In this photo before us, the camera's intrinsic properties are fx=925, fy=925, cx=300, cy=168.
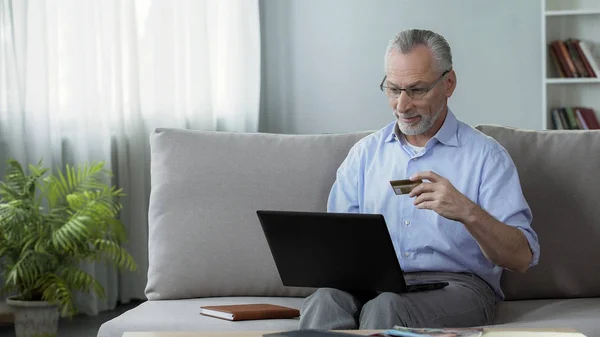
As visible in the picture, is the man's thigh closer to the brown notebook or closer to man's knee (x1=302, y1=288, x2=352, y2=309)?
man's knee (x1=302, y1=288, x2=352, y2=309)

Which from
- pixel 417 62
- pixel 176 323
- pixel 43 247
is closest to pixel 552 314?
pixel 417 62

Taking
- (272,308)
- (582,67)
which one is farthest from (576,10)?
(272,308)

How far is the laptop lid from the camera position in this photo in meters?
1.95

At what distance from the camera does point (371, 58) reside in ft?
16.8

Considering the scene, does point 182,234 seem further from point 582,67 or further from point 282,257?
point 582,67

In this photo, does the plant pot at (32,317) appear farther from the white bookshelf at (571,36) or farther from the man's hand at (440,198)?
the white bookshelf at (571,36)

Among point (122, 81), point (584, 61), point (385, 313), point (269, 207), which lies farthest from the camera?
point (584, 61)

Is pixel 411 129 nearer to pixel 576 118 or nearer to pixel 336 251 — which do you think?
pixel 336 251

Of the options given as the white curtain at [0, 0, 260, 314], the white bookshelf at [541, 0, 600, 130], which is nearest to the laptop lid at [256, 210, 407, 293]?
the white curtain at [0, 0, 260, 314]

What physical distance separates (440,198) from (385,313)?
1.01 ft

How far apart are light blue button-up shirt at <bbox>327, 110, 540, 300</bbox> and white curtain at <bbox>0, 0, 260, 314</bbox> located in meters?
2.36

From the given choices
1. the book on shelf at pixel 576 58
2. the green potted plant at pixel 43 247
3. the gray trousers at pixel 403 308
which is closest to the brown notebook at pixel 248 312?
the gray trousers at pixel 403 308

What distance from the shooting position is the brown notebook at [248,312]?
2.27 meters

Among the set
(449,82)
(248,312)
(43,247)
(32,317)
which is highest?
(449,82)
